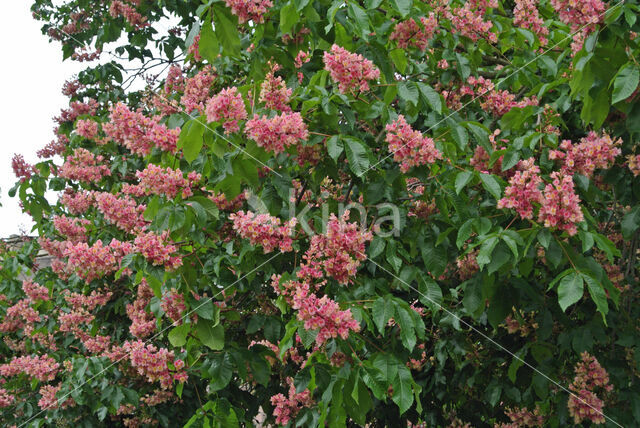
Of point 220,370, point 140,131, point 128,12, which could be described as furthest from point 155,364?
point 128,12

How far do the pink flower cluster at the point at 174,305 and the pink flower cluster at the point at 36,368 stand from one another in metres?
1.87

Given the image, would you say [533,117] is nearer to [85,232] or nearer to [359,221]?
[359,221]

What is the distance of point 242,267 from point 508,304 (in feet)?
3.76

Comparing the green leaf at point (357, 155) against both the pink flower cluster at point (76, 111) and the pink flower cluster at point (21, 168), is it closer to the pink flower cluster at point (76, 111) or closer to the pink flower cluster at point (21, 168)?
the pink flower cluster at point (21, 168)

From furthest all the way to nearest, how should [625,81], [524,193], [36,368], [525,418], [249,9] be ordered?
[36,368] → [525,418] → [249,9] → [524,193] → [625,81]

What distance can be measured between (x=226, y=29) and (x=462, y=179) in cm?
112

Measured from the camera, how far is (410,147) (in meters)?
2.30

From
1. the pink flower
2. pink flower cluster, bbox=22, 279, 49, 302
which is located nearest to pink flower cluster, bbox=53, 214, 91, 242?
pink flower cluster, bbox=22, 279, 49, 302

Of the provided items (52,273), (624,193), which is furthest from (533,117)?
(52,273)

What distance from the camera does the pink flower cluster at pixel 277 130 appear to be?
224cm

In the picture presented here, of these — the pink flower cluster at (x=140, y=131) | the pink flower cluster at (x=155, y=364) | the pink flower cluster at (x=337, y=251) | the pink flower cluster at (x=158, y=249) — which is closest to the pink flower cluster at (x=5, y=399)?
Answer: the pink flower cluster at (x=155, y=364)

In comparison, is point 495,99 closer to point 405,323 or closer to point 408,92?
point 408,92

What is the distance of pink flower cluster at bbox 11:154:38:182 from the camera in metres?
4.54

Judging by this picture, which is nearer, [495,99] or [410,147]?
[410,147]
